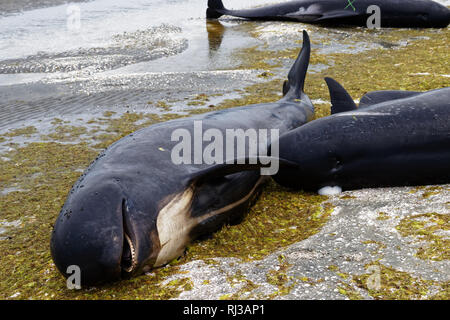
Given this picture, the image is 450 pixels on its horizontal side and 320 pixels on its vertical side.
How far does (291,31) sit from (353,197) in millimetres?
8075

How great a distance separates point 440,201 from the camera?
3496 mm

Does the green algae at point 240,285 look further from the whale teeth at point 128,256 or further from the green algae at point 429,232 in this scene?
the green algae at point 429,232

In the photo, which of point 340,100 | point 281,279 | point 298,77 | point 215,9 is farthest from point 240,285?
point 215,9

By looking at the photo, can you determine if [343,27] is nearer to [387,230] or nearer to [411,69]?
[411,69]

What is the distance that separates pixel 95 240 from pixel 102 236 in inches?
1.7

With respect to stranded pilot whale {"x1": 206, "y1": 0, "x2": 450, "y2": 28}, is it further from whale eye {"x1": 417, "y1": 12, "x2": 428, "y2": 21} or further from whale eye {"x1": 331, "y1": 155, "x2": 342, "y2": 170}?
whale eye {"x1": 331, "y1": 155, "x2": 342, "y2": 170}

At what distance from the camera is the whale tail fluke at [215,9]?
1346cm

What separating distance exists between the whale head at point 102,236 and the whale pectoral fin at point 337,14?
33.7ft

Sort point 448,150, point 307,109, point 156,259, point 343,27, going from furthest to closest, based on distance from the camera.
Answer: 1. point 343,27
2. point 307,109
3. point 448,150
4. point 156,259

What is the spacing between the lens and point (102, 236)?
265 cm

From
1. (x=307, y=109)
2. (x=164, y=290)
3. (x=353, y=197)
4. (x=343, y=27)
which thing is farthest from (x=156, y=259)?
(x=343, y=27)

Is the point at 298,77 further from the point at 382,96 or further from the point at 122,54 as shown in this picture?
the point at 122,54

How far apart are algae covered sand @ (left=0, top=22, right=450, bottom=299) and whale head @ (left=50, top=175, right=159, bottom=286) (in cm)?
15

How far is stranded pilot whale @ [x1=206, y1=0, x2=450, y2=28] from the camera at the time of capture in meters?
11.5
